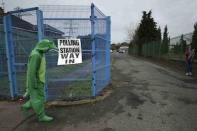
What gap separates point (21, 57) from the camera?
6996mm

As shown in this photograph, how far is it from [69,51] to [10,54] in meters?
1.92

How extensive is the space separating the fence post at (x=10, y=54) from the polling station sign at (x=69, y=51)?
166 cm

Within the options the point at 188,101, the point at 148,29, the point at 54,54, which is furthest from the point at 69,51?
the point at 148,29

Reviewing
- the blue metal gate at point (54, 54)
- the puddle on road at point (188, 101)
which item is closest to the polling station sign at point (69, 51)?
the blue metal gate at point (54, 54)

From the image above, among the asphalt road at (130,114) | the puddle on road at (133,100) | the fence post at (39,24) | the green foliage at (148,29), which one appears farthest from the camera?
the green foliage at (148,29)

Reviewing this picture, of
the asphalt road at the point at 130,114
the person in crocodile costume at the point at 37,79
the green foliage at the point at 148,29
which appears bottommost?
the asphalt road at the point at 130,114

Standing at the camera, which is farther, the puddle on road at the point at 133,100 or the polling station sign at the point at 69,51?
the puddle on road at the point at 133,100

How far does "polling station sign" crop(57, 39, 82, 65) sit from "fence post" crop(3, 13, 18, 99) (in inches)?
65.5

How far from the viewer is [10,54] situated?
684 centimetres

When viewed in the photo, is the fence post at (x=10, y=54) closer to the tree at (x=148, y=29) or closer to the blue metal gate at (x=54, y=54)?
the blue metal gate at (x=54, y=54)

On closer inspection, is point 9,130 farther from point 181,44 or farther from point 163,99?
point 181,44

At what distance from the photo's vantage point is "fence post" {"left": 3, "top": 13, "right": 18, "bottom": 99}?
6.72 meters

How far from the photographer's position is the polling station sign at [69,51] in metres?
6.29

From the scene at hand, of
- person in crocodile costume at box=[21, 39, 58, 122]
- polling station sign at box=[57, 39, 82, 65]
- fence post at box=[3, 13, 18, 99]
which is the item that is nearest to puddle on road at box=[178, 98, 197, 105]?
polling station sign at box=[57, 39, 82, 65]
